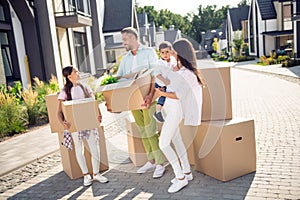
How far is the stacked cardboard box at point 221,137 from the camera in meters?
3.72

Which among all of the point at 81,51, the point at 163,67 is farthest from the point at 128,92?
the point at 81,51

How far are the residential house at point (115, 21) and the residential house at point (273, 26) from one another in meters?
14.4

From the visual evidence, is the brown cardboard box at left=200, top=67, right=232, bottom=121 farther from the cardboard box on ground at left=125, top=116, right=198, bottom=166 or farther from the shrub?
the shrub

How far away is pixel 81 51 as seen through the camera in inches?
720

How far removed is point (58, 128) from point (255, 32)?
1352 inches

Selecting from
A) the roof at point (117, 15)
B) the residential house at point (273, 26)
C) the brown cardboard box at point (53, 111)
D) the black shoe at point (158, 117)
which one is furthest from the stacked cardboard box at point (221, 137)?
the residential house at point (273, 26)

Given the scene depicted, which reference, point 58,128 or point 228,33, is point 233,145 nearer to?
point 58,128

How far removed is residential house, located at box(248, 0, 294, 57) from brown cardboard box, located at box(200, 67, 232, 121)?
2772 centimetres

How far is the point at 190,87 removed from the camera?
3463mm

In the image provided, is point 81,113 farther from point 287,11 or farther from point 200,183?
point 287,11

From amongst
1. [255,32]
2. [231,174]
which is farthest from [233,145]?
[255,32]

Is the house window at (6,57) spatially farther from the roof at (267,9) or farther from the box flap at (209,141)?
the roof at (267,9)

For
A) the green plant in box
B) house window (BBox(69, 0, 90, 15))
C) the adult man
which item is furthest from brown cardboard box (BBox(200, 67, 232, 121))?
house window (BBox(69, 0, 90, 15))

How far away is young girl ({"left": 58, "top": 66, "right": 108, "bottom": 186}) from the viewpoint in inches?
155
